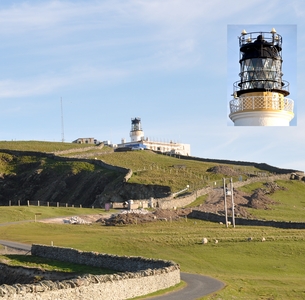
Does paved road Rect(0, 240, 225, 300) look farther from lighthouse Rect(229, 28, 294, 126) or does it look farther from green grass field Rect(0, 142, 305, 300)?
lighthouse Rect(229, 28, 294, 126)

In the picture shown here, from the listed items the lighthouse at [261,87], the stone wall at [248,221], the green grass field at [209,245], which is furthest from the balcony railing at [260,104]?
the stone wall at [248,221]

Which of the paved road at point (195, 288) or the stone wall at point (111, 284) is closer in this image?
the stone wall at point (111, 284)

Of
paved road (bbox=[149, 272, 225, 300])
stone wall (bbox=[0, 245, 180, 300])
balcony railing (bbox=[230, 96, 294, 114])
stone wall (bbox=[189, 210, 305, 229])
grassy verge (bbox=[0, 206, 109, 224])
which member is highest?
balcony railing (bbox=[230, 96, 294, 114])

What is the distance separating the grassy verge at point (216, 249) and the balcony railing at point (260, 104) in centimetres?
968

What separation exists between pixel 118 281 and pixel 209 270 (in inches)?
506

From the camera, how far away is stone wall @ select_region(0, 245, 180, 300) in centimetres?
2486

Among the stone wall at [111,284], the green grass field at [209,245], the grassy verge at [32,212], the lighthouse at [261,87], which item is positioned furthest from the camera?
the grassy verge at [32,212]

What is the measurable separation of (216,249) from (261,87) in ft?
59.0

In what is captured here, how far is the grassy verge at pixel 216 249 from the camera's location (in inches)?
1366

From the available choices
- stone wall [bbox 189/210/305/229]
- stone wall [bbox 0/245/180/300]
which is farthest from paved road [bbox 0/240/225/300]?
stone wall [bbox 189/210/305/229]

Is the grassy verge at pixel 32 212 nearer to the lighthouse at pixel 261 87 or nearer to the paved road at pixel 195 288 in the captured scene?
the paved road at pixel 195 288

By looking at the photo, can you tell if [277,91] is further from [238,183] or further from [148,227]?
[238,183]

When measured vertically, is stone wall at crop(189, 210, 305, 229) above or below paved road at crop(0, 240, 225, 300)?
above

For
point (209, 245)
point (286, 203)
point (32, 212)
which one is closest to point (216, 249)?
point (209, 245)
